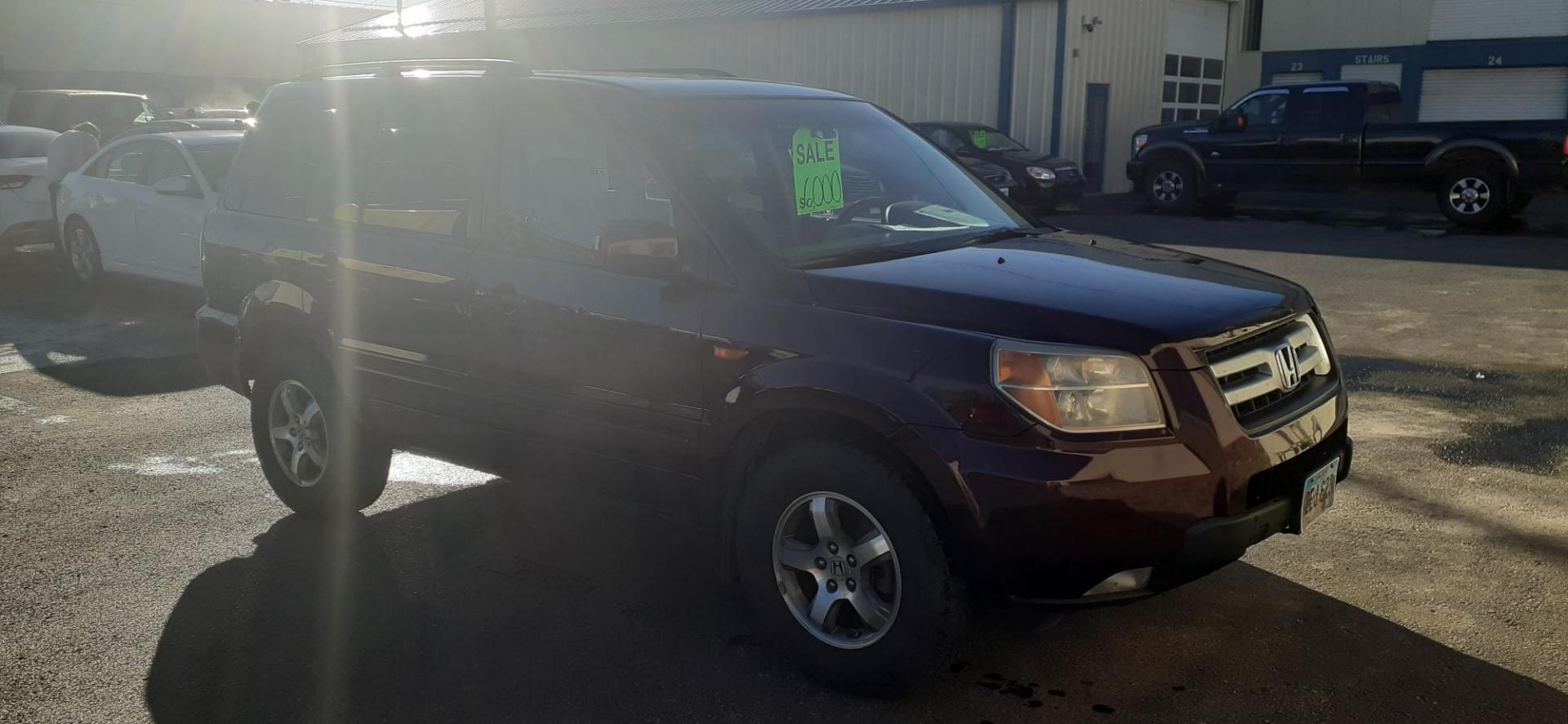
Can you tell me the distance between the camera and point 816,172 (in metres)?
4.35

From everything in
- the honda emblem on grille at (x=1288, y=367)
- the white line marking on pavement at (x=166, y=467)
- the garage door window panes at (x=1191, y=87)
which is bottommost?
the white line marking on pavement at (x=166, y=467)

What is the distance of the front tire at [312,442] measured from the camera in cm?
512

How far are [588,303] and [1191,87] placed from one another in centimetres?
2410

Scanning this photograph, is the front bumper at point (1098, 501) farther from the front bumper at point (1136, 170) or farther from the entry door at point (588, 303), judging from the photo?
the front bumper at point (1136, 170)

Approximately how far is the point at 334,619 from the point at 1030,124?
1937cm

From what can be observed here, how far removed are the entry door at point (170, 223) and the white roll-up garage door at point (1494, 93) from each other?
24.8 meters

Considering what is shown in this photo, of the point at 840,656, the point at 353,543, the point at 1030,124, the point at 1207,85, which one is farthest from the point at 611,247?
the point at 1207,85

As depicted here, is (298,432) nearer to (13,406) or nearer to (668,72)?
(668,72)

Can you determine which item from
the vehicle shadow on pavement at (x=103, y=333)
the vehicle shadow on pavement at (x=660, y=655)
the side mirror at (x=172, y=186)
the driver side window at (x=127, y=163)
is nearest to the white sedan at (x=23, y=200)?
the vehicle shadow on pavement at (x=103, y=333)

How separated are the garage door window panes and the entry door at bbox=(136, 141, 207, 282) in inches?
743

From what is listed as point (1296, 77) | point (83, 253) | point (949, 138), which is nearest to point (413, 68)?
point (83, 253)

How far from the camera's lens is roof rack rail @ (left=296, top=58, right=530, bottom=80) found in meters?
4.60

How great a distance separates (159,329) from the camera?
33.0ft

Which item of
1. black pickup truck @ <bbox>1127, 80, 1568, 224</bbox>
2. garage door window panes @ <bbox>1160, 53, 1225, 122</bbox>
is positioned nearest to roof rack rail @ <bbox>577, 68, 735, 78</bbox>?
black pickup truck @ <bbox>1127, 80, 1568, 224</bbox>
